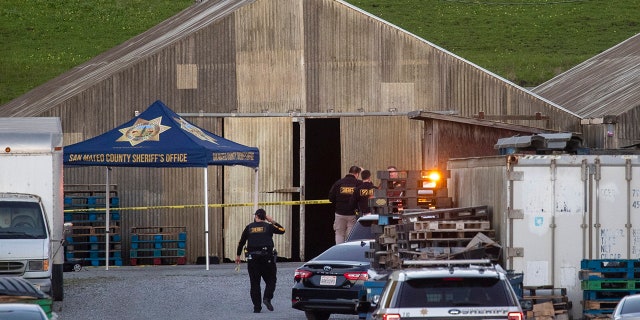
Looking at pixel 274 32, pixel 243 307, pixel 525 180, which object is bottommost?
pixel 243 307

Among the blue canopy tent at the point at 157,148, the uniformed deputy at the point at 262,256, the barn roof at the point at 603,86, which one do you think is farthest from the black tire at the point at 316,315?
the barn roof at the point at 603,86

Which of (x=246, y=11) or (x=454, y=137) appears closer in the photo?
(x=454, y=137)

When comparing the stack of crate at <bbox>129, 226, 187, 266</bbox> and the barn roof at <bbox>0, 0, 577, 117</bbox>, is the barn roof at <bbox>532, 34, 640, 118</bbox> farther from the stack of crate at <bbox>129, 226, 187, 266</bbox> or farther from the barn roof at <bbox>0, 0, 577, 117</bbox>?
the stack of crate at <bbox>129, 226, 187, 266</bbox>

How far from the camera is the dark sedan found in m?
23.3

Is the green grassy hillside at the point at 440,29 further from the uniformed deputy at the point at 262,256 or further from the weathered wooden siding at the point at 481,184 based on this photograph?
the uniformed deputy at the point at 262,256

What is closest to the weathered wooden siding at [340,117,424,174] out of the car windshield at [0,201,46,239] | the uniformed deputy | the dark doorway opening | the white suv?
the dark doorway opening

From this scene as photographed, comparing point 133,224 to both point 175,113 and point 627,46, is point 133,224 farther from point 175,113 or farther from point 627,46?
point 627,46

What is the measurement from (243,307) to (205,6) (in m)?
24.0

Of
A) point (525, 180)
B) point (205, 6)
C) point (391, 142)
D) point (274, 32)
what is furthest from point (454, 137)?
point (205, 6)

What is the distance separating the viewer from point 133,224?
35.9 meters

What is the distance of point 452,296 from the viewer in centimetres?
1567

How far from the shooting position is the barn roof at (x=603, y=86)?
3705 cm

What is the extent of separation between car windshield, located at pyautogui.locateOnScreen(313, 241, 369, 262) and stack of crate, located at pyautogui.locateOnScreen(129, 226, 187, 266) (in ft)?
36.0

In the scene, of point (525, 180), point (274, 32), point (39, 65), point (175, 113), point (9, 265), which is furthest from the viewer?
point (39, 65)
